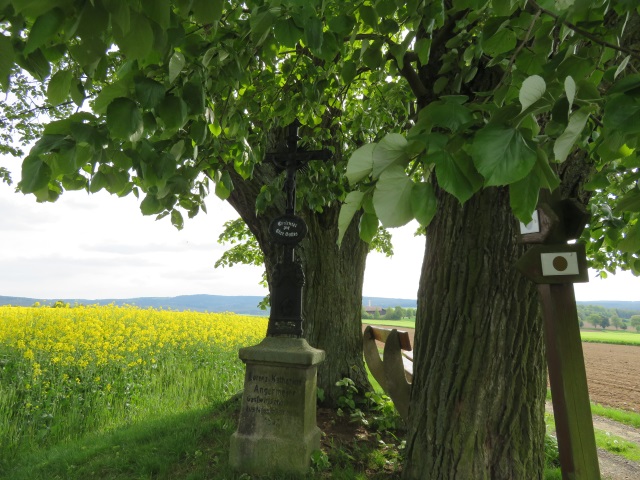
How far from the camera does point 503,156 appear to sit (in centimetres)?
89

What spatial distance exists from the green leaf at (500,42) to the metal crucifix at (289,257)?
2.95 meters

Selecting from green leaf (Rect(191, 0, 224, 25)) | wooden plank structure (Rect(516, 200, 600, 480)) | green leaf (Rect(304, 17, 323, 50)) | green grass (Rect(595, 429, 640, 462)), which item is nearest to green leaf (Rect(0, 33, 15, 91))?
green leaf (Rect(191, 0, 224, 25))

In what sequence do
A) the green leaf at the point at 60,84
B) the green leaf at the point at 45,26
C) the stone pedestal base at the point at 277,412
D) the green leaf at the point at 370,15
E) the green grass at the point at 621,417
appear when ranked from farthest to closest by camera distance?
the green grass at the point at 621,417 < the stone pedestal base at the point at 277,412 < the green leaf at the point at 370,15 < the green leaf at the point at 60,84 < the green leaf at the point at 45,26

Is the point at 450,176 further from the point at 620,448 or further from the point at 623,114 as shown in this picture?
the point at 620,448

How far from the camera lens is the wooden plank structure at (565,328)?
7.34 ft

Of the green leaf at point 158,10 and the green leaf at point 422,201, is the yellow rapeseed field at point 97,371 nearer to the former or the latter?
the green leaf at point 158,10

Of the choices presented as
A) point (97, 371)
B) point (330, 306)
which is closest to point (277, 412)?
point (330, 306)

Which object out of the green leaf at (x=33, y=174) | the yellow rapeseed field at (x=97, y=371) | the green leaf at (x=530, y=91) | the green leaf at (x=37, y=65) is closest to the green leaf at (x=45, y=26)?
the green leaf at (x=33, y=174)

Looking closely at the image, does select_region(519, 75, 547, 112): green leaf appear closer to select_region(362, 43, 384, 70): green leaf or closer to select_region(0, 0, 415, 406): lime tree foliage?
select_region(0, 0, 415, 406): lime tree foliage

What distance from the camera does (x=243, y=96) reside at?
11.3ft

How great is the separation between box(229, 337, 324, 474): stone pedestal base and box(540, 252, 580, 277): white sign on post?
249 centimetres

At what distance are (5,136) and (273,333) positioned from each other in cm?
768

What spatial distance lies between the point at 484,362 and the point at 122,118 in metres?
2.70

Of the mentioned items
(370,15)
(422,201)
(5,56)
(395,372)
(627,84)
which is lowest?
(395,372)
